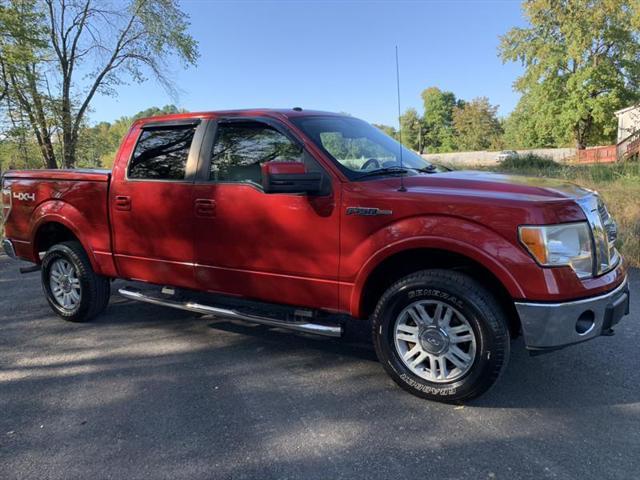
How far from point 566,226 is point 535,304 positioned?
1.65 feet

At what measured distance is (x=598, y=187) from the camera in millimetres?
10492

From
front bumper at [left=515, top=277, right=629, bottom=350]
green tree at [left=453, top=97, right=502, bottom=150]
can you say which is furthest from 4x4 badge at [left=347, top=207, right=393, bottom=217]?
green tree at [left=453, top=97, right=502, bottom=150]

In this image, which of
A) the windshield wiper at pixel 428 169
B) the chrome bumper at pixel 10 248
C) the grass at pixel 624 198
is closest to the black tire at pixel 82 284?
the chrome bumper at pixel 10 248

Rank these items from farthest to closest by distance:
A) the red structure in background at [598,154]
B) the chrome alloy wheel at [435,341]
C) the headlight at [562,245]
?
the red structure in background at [598,154] < the chrome alloy wheel at [435,341] < the headlight at [562,245]

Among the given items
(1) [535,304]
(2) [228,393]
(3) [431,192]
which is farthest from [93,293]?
(1) [535,304]

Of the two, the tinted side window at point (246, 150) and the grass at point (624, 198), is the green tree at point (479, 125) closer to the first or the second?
the grass at point (624, 198)

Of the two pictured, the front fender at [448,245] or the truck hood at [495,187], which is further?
the truck hood at [495,187]

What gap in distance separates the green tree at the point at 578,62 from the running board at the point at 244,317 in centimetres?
4930

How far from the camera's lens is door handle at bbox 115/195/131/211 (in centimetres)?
461

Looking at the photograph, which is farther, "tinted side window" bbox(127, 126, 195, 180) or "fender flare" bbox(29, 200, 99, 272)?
"fender flare" bbox(29, 200, 99, 272)

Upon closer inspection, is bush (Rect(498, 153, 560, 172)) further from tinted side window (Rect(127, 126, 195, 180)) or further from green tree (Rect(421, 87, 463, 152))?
green tree (Rect(421, 87, 463, 152))

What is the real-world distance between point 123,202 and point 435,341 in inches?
120

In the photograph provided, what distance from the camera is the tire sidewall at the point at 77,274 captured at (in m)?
5.02

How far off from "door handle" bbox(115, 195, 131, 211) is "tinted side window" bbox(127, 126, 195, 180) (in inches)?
8.5
